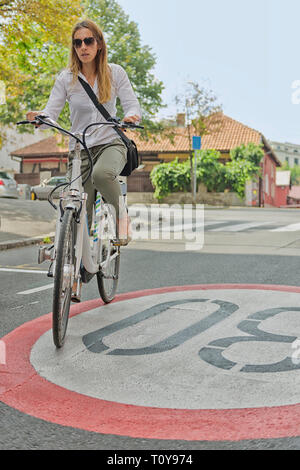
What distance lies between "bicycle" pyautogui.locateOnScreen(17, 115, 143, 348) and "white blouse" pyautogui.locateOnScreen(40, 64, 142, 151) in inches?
10.7

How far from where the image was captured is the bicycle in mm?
3600

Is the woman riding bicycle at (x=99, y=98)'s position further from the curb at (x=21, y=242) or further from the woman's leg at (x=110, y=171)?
the curb at (x=21, y=242)

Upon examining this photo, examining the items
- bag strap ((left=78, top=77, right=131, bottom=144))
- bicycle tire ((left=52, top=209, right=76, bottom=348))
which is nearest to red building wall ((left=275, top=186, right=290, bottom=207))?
bag strap ((left=78, top=77, right=131, bottom=144))

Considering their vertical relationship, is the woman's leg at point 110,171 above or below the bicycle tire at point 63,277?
above

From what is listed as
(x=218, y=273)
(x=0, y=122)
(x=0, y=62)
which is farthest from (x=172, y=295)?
(x=0, y=122)

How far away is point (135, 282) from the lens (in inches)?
252

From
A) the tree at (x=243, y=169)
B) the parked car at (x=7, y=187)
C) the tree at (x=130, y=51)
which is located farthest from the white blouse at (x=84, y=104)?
the tree at (x=243, y=169)

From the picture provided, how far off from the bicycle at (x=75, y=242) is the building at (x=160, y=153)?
118ft

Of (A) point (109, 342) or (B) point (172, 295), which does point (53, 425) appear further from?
(B) point (172, 295)

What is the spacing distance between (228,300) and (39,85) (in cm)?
2715

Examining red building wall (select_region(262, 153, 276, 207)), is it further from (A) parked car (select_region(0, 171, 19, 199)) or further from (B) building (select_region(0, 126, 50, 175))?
(A) parked car (select_region(0, 171, 19, 199))

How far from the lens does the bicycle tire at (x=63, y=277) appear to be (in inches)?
139
